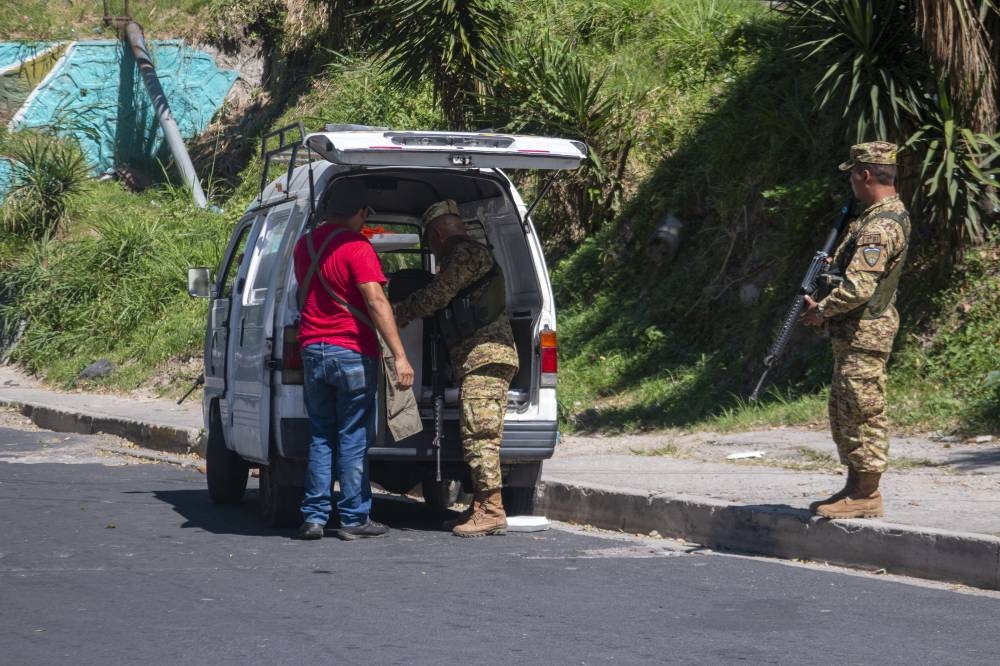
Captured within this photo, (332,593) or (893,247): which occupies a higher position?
(893,247)

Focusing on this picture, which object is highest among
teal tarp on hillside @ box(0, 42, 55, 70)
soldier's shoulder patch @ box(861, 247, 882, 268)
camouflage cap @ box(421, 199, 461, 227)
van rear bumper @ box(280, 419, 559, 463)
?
teal tarp on hillside @ box(0, 42, 55, 70)

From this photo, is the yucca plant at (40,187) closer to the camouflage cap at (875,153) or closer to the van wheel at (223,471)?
the van wheel at (223,471)

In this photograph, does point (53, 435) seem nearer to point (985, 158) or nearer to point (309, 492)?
point (309, 492)

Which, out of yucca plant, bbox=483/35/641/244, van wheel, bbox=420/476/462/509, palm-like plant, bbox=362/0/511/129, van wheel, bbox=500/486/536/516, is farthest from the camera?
yucca plant, bbox=483/35/641/244

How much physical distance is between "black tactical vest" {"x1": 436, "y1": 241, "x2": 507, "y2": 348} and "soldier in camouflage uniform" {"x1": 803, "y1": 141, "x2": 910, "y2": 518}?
178 cm

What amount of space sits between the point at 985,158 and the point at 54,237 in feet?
51.1

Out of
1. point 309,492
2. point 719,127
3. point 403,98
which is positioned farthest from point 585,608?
point 403,98

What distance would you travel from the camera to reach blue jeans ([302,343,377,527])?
698 centimetres

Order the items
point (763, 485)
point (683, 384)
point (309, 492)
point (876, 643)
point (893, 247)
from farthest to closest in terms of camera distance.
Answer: point (683, 384)
point (763, 485)
point (309, 492)
point (893, 247)
point (876, 643)

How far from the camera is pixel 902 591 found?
18.8 ft

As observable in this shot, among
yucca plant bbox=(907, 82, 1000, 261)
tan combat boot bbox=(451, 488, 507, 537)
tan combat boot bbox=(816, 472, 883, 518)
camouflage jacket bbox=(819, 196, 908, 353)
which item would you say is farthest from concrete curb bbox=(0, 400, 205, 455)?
camouflage jacket bbox=(819, 196, 908, 353)

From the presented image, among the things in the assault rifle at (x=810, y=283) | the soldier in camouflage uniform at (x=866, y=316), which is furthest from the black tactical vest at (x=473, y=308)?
the soldier in camouflage uniform at (x=866, y=316)

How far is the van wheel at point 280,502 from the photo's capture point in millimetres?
7391

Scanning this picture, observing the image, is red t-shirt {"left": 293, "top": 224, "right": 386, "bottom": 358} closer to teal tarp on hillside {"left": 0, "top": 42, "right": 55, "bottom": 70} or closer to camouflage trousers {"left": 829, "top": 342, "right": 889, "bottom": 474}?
camouflage trousers {"left": 829, "top": 342, "right": 889, "bottom": 474}
